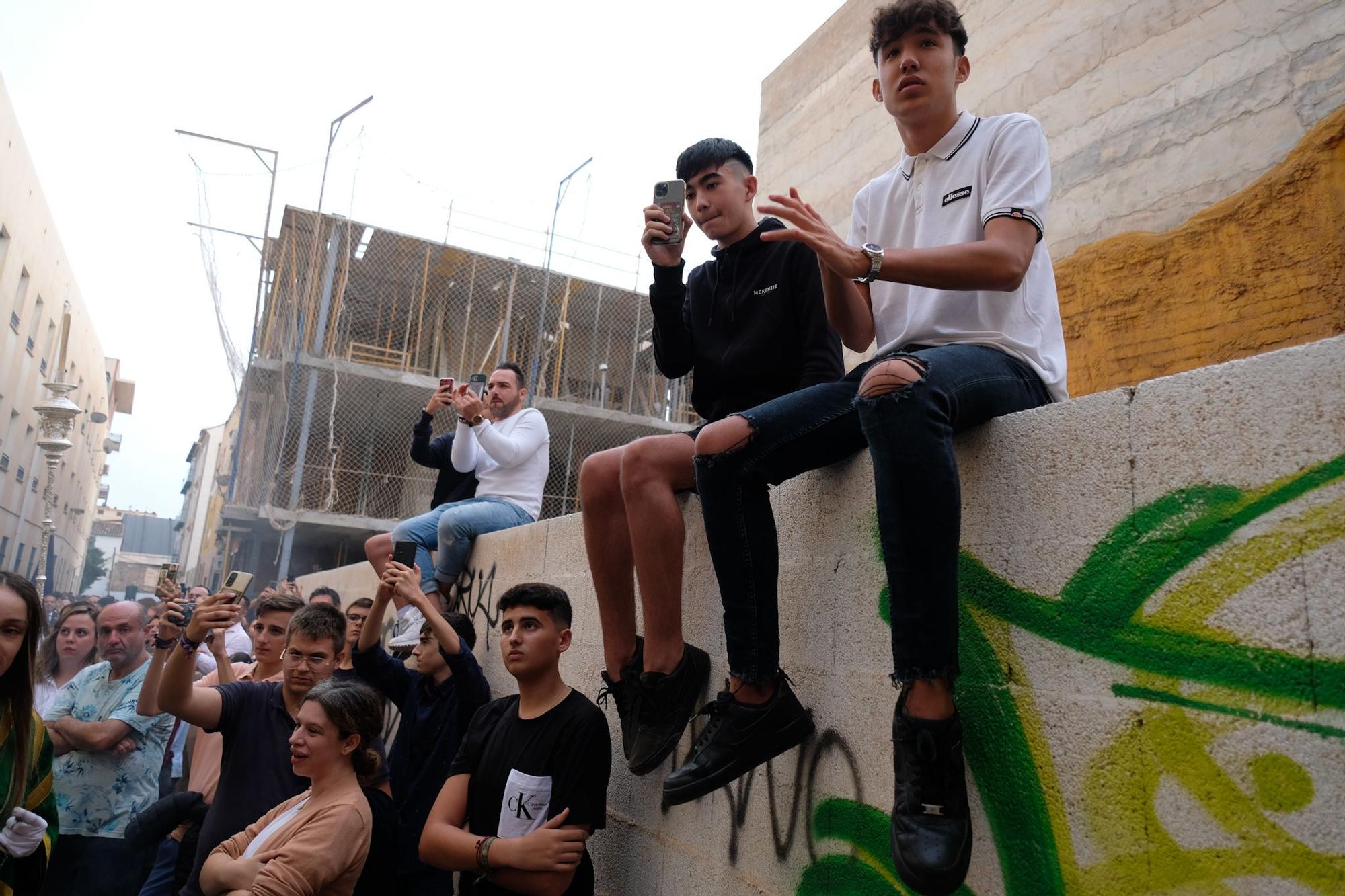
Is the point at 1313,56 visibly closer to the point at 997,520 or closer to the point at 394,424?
the point at 997,520

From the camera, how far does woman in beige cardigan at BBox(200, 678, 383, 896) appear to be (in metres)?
2.74

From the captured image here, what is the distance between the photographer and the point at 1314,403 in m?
1.43

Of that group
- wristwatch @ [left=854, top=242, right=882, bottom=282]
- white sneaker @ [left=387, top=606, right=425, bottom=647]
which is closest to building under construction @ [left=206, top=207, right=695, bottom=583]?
white sneaker @ [left=387, top=606, right=425, bottom=647]

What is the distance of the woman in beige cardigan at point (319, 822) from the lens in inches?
108

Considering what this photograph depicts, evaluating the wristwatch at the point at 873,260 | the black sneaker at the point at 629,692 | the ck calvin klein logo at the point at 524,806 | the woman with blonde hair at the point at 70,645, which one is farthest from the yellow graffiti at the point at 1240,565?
the woman with blonde hair at the point at 70,645

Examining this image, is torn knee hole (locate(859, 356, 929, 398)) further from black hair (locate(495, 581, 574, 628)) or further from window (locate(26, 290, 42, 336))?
window (locate(26, 290, 42, 336))

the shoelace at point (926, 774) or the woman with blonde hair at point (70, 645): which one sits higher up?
the shoelace at point (926, 774)

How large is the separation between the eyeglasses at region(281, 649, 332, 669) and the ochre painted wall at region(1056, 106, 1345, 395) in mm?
4036

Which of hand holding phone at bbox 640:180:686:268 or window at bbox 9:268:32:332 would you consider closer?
hand holding phone at bbox 640:180:686:268

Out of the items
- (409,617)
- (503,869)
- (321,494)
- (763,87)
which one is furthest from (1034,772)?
(321,494)

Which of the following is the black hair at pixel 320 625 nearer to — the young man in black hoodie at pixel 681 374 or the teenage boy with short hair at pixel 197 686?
the teenage boy with short hair at pixel 197 686

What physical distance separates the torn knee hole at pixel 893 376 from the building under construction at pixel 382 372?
14.1 metres

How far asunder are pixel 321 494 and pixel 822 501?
14.7 m

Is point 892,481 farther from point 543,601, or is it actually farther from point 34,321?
point 34,321
